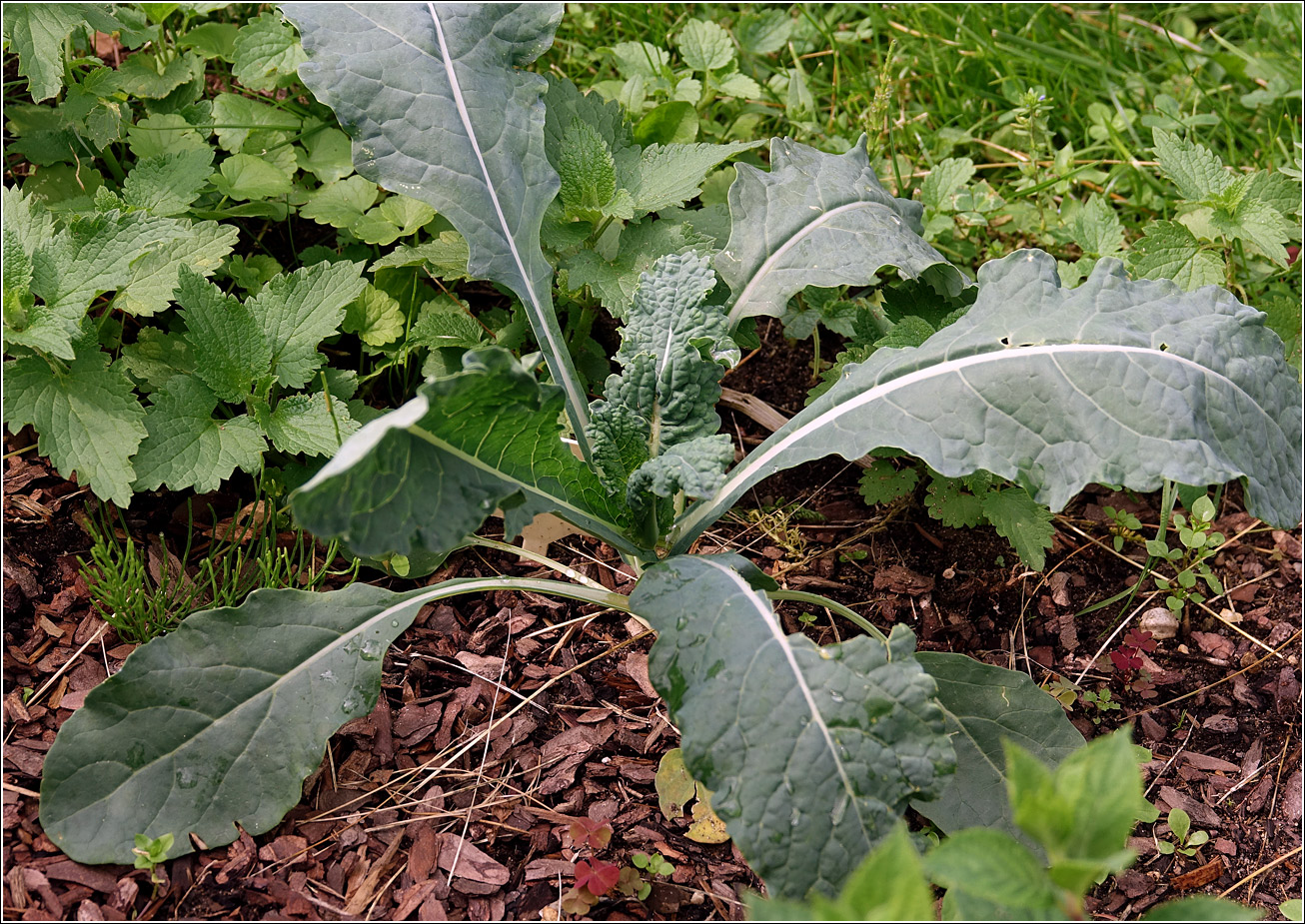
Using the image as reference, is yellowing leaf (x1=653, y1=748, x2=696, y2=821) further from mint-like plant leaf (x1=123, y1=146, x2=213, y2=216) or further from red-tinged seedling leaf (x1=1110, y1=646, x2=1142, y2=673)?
mint-like plant leaf (x1=123, y1=146, x2=213, y2=216)

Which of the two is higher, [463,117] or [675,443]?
[463,117]

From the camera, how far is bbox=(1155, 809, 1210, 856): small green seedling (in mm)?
1885

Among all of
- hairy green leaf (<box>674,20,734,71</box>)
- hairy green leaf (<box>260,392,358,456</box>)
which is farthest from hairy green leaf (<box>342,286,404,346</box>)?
hairy green leaf (<box>674,20,734,71</box>)

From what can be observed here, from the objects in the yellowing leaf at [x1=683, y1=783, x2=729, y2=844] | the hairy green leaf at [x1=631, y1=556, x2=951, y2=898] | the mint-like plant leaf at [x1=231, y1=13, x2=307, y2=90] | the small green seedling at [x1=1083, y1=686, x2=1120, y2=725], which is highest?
the mint-like plant leaf at [x1=231, y1=13, x2=307, y2=90]

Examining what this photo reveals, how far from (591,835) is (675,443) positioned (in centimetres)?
71

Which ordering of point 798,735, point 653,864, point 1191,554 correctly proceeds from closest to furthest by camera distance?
1. point 798,735
2. point 653,864
3. point 1191,554

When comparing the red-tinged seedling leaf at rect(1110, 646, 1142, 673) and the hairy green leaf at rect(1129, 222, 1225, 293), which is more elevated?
the hairy green leaf at rect(1129, 222, 1225, 293)

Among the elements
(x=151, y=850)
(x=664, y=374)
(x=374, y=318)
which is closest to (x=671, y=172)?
(x=664, y=374)

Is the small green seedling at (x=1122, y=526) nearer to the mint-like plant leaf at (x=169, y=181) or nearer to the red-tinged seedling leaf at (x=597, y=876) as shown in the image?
the red-tinged seedling leaf at (x=597, y=876)

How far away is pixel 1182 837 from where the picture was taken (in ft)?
6.22

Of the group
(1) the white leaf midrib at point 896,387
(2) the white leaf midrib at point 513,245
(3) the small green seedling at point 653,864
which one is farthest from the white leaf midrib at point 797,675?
(2) the white leaf midrib at point 513,245

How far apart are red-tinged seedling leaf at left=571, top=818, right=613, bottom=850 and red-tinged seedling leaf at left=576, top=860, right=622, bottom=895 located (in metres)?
0.05

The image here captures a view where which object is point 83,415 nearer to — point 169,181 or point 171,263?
point 171,263

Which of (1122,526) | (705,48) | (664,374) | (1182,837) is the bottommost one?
(1182,837)
